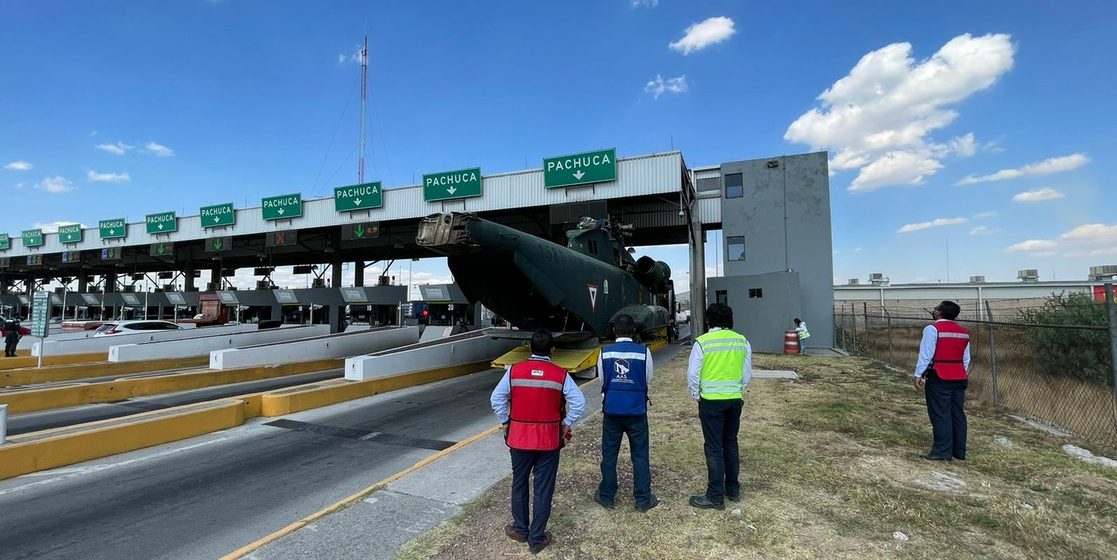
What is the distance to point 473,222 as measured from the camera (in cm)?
922

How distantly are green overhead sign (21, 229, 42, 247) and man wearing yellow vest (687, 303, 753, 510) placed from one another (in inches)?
2271

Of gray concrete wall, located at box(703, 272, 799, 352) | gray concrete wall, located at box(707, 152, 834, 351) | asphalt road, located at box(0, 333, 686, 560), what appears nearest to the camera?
asphalt road, located at box(0, 333, 686, 560)

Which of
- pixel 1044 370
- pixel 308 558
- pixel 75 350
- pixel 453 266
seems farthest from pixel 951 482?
pixel 75 350

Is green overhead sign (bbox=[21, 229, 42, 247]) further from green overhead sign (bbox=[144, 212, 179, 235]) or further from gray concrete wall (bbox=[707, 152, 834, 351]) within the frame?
gray concrete wall (bbox=[707, 152, 834, 351])

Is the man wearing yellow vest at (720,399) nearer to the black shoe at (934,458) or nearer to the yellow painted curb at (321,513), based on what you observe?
the black shoe at (934,458)

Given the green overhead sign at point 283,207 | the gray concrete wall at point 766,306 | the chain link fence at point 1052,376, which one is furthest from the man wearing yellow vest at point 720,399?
the green overhead sign at point 283,207

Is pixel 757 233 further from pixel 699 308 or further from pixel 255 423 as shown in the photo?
pixel 255 423

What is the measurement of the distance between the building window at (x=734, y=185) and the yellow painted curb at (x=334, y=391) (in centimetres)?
1497

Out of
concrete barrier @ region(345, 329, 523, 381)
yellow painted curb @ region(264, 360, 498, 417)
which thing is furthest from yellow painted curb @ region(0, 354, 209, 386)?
yellow painted curb @ region(264, 360, 498, 417)

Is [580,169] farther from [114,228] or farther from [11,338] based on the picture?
[114,228]

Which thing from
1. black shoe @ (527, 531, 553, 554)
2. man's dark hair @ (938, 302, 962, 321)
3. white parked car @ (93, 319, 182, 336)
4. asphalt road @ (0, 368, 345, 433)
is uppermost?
man's dark hair @ (938, 302, 962, 321)

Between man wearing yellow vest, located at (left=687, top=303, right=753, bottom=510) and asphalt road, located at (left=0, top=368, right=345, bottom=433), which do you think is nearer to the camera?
man wearing yellow vest, located at (left=687, top=303, right=753, bottom=510)

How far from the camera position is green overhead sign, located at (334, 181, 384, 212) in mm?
26672

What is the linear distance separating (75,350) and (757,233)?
27095mm
